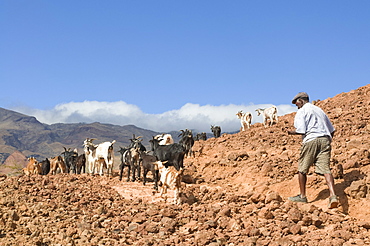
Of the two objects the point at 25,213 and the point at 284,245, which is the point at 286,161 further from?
the point at 25,213

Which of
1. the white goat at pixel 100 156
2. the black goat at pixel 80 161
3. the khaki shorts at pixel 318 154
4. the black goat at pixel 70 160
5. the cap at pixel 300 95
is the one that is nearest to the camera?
the khaki shorts at pixel 318 154

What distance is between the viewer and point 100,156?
1366 centimetres

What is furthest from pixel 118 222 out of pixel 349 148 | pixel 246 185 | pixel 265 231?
pixel 349 148

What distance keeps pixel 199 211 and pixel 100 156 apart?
21.7 feet

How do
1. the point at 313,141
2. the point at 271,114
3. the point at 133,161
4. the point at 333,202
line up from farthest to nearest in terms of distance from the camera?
the point at 271,114 → the point at 133,161 → the point at 313,141 → the point at 333,202

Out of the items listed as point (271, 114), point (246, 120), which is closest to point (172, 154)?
point (271, 114)

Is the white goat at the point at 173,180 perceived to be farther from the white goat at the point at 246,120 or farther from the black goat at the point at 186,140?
the white goat at the point at 246,120

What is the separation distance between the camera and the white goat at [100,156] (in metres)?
13.4

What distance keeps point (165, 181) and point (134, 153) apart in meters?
3.21

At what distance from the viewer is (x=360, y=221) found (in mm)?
6930

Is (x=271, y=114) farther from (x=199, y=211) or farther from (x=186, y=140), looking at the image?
(x=199, y=211)

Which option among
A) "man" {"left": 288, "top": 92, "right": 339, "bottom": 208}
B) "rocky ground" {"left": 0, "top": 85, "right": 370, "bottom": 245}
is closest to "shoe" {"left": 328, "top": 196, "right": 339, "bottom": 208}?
"rocky ground" {"left": 0, "top": 85, "right": 370, "bottom": 245}

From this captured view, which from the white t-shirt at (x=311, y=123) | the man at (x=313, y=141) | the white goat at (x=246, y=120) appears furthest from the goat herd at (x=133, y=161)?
the white goat at (x=246, y=120)

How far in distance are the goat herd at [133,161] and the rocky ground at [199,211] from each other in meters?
0.50
